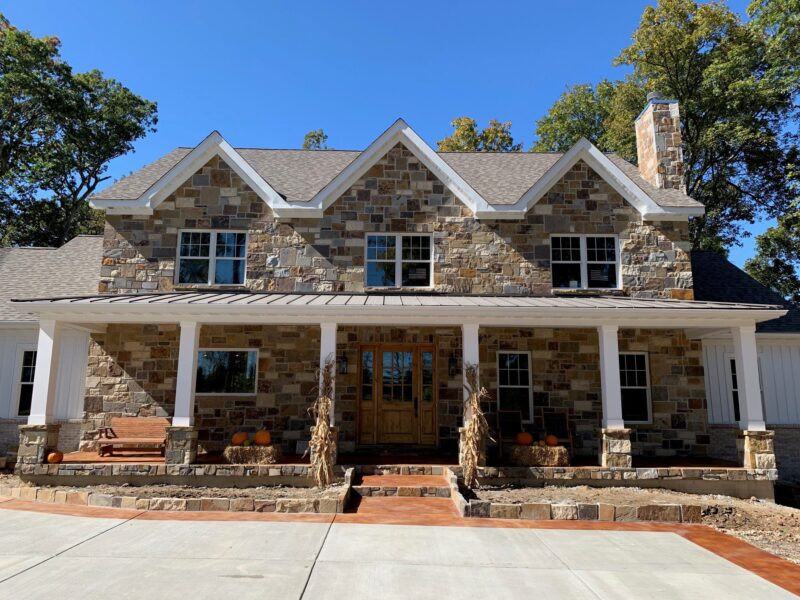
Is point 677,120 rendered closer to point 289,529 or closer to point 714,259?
point 714,259

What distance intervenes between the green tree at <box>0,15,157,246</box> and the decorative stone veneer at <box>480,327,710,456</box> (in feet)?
80.7

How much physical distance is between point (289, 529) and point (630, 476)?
6.54m

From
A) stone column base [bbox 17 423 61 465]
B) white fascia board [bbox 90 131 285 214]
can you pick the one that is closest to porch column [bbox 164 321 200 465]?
stone column base [bbox 17 423 61 465]

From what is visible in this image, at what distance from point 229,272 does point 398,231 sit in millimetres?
4146

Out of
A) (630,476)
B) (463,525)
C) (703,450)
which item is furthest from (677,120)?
(463,525)

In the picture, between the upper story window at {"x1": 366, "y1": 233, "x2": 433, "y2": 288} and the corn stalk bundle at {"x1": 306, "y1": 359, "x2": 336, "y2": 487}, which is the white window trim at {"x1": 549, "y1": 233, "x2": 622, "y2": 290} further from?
the corn stalk bundle at {"x1": 306, "y1": 359, "x2": 336, "y2": 487}

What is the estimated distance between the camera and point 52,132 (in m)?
27.4

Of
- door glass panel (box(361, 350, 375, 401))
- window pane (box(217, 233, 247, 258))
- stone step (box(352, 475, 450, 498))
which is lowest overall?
stone step (box(352, 475, 450, 498))

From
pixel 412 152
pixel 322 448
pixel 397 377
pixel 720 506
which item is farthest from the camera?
pixel 412 152

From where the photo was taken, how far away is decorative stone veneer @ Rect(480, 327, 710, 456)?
12398 mm

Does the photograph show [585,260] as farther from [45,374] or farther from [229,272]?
[45,374]

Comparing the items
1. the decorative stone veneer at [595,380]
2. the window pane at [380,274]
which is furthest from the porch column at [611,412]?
the window pane at [380,274]

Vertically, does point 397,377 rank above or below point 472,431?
above

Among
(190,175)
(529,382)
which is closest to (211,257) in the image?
(190,175)
